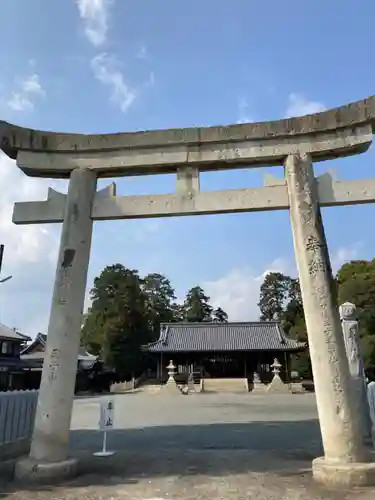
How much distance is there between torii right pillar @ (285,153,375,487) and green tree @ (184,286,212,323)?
66.5m

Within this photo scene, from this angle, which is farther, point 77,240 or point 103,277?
point 103,277

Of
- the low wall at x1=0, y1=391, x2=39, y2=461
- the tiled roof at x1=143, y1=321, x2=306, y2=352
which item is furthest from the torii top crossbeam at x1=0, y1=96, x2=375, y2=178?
the tiled roof at x1=143, y1=321, x2=306, y2=352

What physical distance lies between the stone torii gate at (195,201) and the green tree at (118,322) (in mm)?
42491

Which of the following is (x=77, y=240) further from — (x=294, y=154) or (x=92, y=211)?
(x=294, y=154)

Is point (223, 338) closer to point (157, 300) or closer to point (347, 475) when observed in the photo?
point (157, 300)

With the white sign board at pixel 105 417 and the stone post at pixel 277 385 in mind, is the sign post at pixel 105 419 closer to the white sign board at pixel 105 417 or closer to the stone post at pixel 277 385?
the white sign board at pixel 105 417

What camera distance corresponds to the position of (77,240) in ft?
21.8

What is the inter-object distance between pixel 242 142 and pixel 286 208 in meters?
1.28

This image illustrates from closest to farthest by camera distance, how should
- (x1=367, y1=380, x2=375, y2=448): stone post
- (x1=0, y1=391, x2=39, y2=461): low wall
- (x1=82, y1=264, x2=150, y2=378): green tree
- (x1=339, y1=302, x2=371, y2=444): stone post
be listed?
(x1=0, y1=391, x2=39, y2=461): low wall → (x1=367, y1=380, x2=375, y2=448): stone post → (x1=339, y1=302, x2=371, y2=444): stone post → (x1=82, y1=264, x2=150, y2=378): green tree

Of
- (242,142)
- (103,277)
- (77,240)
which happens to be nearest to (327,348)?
(242,142)

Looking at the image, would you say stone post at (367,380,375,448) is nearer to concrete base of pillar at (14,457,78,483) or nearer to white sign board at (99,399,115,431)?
white sign board at (99,399,115,431)

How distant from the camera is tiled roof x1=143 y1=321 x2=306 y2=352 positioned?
38.8 meters

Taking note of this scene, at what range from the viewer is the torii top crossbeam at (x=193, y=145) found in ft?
21.7

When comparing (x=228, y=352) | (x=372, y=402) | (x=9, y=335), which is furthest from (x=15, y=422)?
(x=228, y=352)
